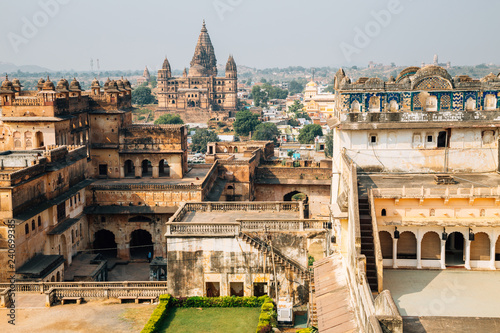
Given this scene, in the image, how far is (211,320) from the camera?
84.4 feet

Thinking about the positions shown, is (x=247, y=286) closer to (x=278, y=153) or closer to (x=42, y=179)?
(x=42, y=179)

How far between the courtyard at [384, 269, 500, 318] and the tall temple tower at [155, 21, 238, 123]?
119m

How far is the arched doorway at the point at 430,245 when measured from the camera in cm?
2112

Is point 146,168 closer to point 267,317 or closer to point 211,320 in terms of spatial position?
point 211,320

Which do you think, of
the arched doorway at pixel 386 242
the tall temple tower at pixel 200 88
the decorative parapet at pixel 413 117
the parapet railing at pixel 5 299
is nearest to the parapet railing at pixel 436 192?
the arched doorway at pixel 386 242

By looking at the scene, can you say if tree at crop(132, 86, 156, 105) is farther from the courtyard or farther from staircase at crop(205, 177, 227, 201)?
the courtyard

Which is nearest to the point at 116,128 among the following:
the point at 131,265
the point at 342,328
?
the point at 131,265

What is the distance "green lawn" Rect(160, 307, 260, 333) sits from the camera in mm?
24875

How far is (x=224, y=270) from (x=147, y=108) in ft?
448

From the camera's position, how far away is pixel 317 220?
27.5 meters

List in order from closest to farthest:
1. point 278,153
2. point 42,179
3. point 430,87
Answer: point 430,87 → point 42,179 → point 278,153

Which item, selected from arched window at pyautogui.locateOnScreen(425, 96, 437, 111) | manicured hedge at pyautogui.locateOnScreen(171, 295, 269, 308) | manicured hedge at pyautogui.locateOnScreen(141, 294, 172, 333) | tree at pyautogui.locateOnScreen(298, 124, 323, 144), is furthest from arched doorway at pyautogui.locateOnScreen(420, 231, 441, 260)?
tree at pyautogui.locateOnScreen(298, 124, 323, 144)

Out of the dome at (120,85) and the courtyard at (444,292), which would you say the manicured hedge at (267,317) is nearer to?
the courtyard at (444,292)

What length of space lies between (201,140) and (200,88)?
40891mm
